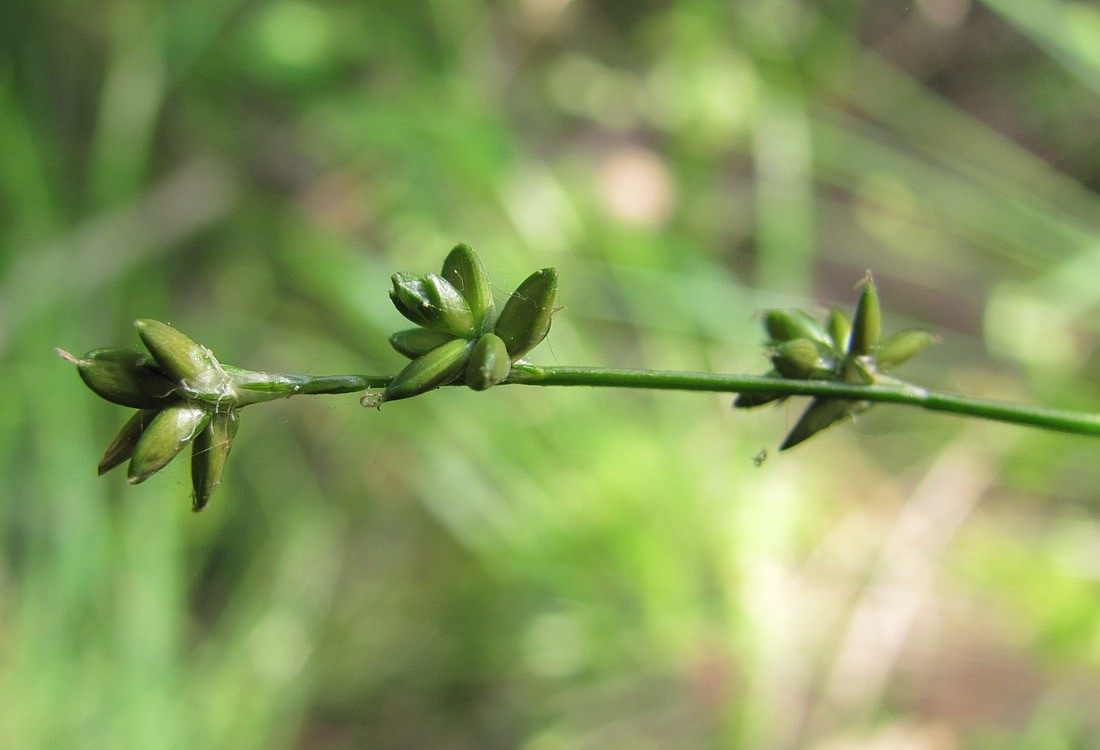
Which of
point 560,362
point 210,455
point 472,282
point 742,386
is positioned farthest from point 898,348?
point 560,362

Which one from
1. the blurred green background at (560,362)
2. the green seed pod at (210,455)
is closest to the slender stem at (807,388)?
the green seed pod at (210,455)

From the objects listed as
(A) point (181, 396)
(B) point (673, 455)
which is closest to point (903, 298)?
(B) point (673, 455)

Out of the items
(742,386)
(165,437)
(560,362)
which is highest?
(560,362)

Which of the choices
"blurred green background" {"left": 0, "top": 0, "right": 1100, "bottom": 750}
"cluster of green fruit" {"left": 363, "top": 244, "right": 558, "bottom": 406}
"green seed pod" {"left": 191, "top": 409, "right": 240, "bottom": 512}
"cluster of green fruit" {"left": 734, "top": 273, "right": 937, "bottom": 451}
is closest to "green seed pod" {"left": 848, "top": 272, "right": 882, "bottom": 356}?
"cluster of green fruit" {"left": 734, "top": 273, "right": 937, "bottom": 451}

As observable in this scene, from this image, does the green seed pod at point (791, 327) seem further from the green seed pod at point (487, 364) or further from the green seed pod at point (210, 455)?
the green seed pod at point (210, 455)

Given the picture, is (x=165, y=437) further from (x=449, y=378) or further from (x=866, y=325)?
(x=866, y=325)

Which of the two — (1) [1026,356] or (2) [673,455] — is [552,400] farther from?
(1) [1026,356]

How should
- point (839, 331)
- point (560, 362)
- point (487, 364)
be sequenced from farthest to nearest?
1. point (560, 362)
2. point (839, 331)
3. point (487, 364)
